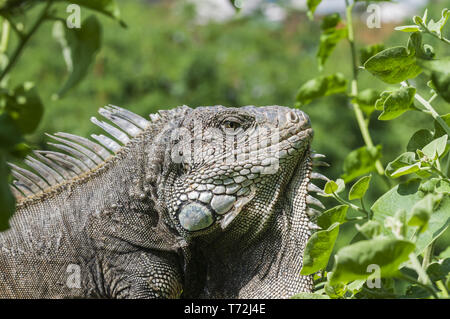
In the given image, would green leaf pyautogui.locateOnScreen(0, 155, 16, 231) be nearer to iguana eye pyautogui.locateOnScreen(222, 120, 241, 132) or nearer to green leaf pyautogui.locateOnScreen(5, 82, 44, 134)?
green leaf pyautogui.locateOnScreen(5, 82, 44, 134)

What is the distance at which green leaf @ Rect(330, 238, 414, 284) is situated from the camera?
84 cm

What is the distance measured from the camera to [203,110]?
5.87 ft

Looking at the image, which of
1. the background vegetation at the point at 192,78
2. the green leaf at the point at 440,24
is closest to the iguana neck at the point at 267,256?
the green leaf at the point at 440,24

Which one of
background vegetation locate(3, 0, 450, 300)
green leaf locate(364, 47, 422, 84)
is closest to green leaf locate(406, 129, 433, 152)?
green leaf locate(364, 47, 422, 84)

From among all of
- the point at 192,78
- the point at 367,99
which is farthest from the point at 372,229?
the point at 192,78

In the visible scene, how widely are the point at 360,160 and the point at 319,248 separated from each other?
0.66 m

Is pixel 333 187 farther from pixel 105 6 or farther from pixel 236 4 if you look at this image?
pixel 105 6

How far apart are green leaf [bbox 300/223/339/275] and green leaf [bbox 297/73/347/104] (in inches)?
33.7

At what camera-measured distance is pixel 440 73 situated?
40.8 inches

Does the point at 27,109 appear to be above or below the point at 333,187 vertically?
above

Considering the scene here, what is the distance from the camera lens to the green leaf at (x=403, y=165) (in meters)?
1.19
